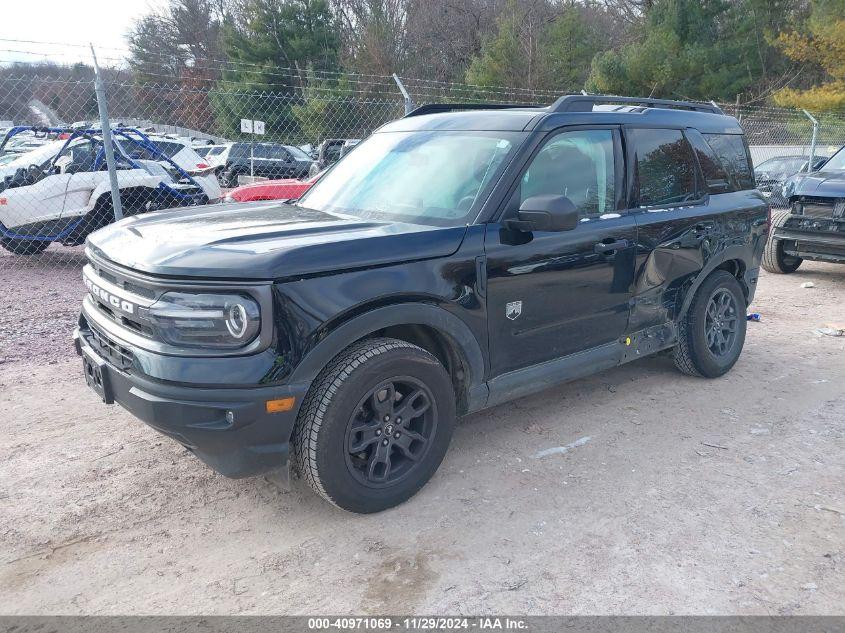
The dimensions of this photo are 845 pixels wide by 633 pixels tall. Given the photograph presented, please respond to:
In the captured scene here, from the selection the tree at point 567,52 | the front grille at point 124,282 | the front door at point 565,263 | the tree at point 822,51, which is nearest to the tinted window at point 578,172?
the front door at point 565,263

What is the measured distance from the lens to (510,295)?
11.4ft

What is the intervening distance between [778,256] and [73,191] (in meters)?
9.38

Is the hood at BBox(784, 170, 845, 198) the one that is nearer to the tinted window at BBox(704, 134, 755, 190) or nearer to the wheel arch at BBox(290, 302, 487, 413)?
the tinted window at BBox(704, 134, 755, 190)

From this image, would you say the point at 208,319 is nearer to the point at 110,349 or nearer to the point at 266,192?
the point at 110,349

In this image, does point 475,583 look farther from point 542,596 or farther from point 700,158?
point 700,158

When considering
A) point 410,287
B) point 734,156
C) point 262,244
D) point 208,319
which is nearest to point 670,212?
point 734,156

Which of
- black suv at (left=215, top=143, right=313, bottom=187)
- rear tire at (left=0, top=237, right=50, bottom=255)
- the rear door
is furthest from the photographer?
black suv at (left=215, top=143, right=313, bottom=187)

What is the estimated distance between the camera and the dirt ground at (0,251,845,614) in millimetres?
2656

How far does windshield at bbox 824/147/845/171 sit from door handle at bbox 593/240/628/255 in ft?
20.6

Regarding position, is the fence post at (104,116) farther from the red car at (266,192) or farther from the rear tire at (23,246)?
the rear tire at (23,246)

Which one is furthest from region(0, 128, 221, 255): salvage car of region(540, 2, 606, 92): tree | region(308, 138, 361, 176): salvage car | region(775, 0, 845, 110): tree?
region(775, 0, 845, 110): tree

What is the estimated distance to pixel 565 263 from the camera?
3.71 m

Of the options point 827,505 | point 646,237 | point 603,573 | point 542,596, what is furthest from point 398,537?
point 646,237

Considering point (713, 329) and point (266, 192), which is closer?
point (713, 329)
